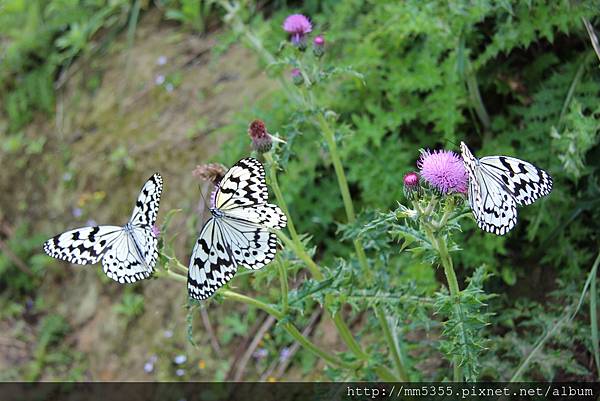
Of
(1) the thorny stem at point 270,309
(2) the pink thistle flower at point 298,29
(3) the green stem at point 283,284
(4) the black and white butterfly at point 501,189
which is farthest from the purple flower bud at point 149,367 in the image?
(4) the black and white butterfly at point 501,189

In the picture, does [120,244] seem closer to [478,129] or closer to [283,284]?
[283,284]

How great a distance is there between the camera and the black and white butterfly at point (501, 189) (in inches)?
69.7

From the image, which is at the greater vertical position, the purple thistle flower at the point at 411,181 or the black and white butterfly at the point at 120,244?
the purple thistle flower at the point at 411,181

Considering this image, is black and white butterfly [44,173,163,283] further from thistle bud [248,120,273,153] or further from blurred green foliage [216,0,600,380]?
blurred green foliage [216,0,600,380]

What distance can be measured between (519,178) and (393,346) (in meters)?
0.90

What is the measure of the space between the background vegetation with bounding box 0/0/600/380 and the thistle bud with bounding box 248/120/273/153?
15 centimetres

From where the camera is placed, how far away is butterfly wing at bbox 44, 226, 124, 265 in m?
2.21

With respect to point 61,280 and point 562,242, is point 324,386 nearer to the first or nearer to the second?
point 562,242

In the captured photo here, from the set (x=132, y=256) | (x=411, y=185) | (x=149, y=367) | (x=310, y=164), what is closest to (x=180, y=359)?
(x=149, y=367)

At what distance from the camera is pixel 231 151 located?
3.49m

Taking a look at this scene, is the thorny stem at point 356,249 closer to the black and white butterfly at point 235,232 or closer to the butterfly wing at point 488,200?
the black and white butterfly at point 235,232

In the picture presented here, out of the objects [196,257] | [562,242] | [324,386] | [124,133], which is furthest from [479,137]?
[124,133]

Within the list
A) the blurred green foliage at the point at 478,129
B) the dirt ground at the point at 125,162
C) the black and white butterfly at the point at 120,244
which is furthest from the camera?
the dirt ground at the point at 125,162

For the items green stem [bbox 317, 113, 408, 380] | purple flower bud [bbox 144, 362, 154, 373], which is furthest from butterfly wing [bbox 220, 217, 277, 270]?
purple flower bud [bbox 144, 362, 154, 373]
